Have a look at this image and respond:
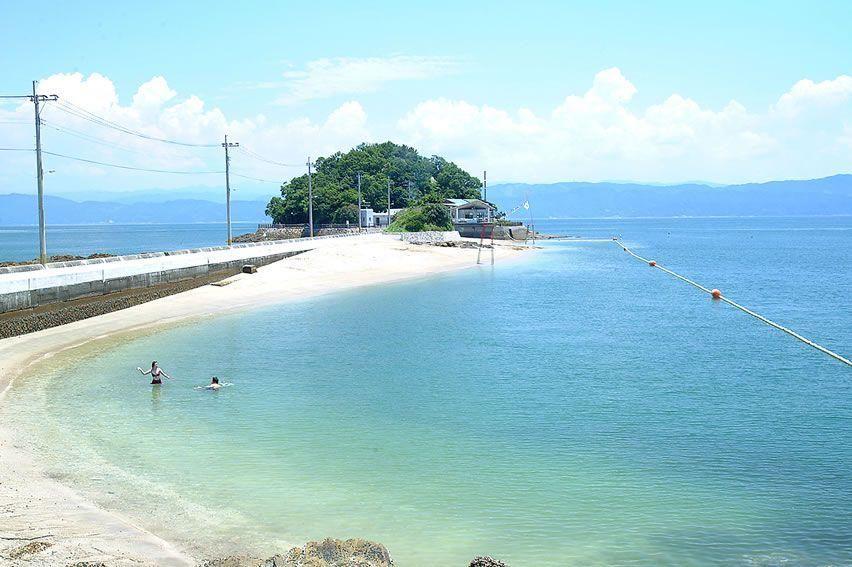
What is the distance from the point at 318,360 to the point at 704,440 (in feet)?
57.6

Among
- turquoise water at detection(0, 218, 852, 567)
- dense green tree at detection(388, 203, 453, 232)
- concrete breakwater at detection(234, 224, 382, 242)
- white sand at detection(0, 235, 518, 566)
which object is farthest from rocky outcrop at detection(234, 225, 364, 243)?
turquoise water at detection(0, 218, 852, 567)

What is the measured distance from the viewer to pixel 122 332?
4116 centimetres

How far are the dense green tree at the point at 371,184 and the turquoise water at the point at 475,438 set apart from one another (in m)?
88.3

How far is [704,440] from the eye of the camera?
2194 cm

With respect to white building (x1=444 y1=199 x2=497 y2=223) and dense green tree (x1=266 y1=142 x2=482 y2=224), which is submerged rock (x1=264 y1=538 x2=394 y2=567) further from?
white building (x1=444 y1=199 x2=497 y2=223)

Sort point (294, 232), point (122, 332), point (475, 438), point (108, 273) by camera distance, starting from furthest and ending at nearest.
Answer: point (294, 232) → point (108, 273) → point (122, 332) → point (475, 438)

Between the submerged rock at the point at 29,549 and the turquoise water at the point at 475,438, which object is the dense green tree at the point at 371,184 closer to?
the turquoise water at the point at 475,438

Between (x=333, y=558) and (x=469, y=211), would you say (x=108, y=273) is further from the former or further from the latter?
(x=469, y=211)

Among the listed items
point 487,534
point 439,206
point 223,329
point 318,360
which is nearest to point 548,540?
point 487,534

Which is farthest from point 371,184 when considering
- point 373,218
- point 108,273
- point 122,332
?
point 122,332

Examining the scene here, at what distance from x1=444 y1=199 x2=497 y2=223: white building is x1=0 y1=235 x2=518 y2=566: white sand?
44.1 meters

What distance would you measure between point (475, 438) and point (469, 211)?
5091 inches

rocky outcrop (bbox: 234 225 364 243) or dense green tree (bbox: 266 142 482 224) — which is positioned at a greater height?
dense green tree (bbox: 266 142 482 224)

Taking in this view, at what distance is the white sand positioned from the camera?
45.1ft
